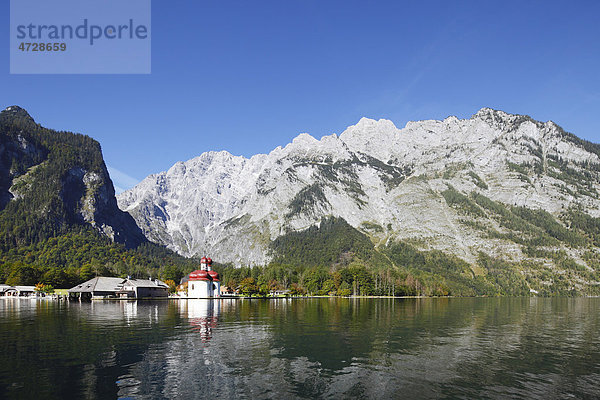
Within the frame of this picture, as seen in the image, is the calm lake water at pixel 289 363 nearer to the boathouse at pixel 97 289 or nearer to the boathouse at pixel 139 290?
the boathouse at pixel 97 289

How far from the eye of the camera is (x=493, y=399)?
29.2 meters

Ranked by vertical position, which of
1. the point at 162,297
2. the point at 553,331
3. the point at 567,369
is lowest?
the point at 162,297

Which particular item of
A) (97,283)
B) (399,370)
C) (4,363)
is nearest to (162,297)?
(97,283)

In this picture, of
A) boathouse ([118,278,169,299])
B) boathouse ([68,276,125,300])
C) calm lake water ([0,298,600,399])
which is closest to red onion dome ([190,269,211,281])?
boathouse ([118,278,169,299])

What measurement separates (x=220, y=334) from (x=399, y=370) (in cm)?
A: 3046

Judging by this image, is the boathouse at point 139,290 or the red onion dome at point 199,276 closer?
the boathouse at point 139,290

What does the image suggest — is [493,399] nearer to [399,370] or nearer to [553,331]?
[399,370]

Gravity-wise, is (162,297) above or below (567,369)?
below

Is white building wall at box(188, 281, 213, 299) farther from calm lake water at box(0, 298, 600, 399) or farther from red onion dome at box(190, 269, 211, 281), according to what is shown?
calm lake water at box(0, 298, 600, 399)

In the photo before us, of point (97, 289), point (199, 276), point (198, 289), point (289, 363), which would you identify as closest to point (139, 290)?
point (97, 289)

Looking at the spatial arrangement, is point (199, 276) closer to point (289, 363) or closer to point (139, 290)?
point (139, 290)

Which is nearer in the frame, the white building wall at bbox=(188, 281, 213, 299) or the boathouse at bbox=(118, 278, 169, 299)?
the boathouse at bbox=(118, 278, 169, 299)

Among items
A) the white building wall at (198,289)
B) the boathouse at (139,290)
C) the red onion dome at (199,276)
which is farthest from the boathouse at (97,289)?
the red onion dome at (199,276)

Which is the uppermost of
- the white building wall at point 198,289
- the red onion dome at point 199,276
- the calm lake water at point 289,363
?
the calm lake water at point 289,363
